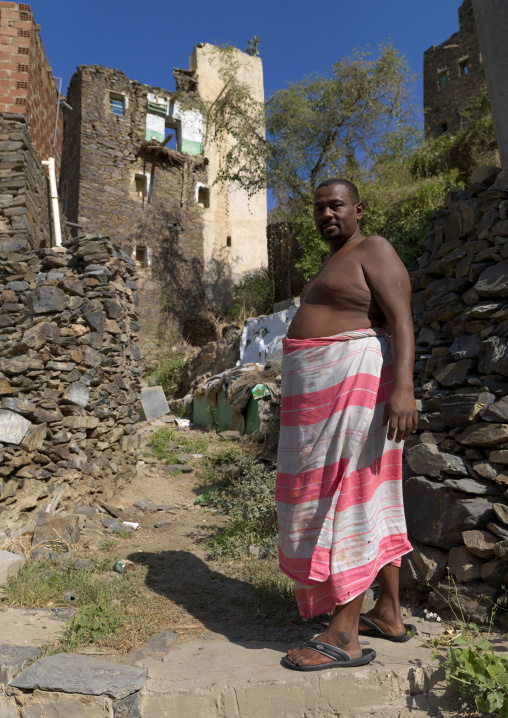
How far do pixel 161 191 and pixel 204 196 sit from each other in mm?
1666

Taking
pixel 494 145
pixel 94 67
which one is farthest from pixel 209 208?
pixel 494 145

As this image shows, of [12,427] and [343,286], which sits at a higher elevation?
[343,286]

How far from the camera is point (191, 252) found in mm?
16688

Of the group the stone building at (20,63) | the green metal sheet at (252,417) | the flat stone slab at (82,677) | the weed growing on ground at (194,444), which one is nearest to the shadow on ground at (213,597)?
the flat stone slab at (82,677)

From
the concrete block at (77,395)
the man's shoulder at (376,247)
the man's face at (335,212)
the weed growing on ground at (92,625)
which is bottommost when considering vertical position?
the weed growing on ground at (92,625)

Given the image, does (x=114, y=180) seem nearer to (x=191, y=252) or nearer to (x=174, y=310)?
(x=191, y=252)

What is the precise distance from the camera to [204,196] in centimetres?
1731

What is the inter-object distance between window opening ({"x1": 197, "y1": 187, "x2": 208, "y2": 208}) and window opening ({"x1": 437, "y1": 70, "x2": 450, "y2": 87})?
966 cm

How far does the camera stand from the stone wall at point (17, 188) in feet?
19.3

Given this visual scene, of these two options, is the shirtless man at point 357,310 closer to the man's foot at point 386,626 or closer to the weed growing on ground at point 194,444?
the man's foot at point 386,626

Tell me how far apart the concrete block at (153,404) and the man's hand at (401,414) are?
813 cm

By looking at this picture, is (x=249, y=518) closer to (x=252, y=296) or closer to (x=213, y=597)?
(x=213, y=597)

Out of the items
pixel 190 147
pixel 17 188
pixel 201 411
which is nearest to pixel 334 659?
pixel 17 188

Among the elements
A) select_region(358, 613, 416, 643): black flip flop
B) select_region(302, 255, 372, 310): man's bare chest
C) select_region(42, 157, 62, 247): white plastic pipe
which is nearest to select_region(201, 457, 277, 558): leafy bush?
select_region(358, 613, 416, 643): black flip flop
